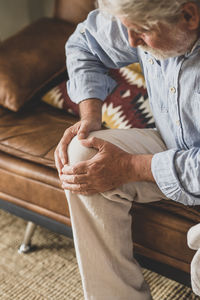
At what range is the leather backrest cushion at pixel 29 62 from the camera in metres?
1.59

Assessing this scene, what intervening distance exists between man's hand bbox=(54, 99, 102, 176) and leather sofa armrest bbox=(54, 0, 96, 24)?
0.73m

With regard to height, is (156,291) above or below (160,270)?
below

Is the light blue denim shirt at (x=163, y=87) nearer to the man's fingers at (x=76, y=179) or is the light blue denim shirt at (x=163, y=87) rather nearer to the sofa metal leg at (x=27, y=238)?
the man's fingers at (x=76, y=179)

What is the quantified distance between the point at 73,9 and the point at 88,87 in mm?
753

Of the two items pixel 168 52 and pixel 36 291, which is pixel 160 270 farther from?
pixel 168 52

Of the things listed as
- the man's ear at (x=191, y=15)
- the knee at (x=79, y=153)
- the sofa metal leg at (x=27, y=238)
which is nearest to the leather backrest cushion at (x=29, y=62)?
the sofa metal leg at (x=27, y=238)

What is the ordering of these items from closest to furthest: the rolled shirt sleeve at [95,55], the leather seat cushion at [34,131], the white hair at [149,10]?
the white hair at [149,10]
the rolled shirt sleeve at [95,55]
the leather seat cushion at [34,131]

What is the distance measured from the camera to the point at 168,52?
99 cm

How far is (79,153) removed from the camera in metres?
1.11

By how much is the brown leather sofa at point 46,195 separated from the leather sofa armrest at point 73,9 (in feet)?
1.48

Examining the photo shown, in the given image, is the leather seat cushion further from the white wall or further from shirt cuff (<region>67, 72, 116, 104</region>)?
the white wall

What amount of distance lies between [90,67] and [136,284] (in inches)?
24.5

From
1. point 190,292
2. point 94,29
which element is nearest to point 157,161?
point 94,29

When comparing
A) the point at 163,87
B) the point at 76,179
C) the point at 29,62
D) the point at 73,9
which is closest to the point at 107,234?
the point at 76,179
